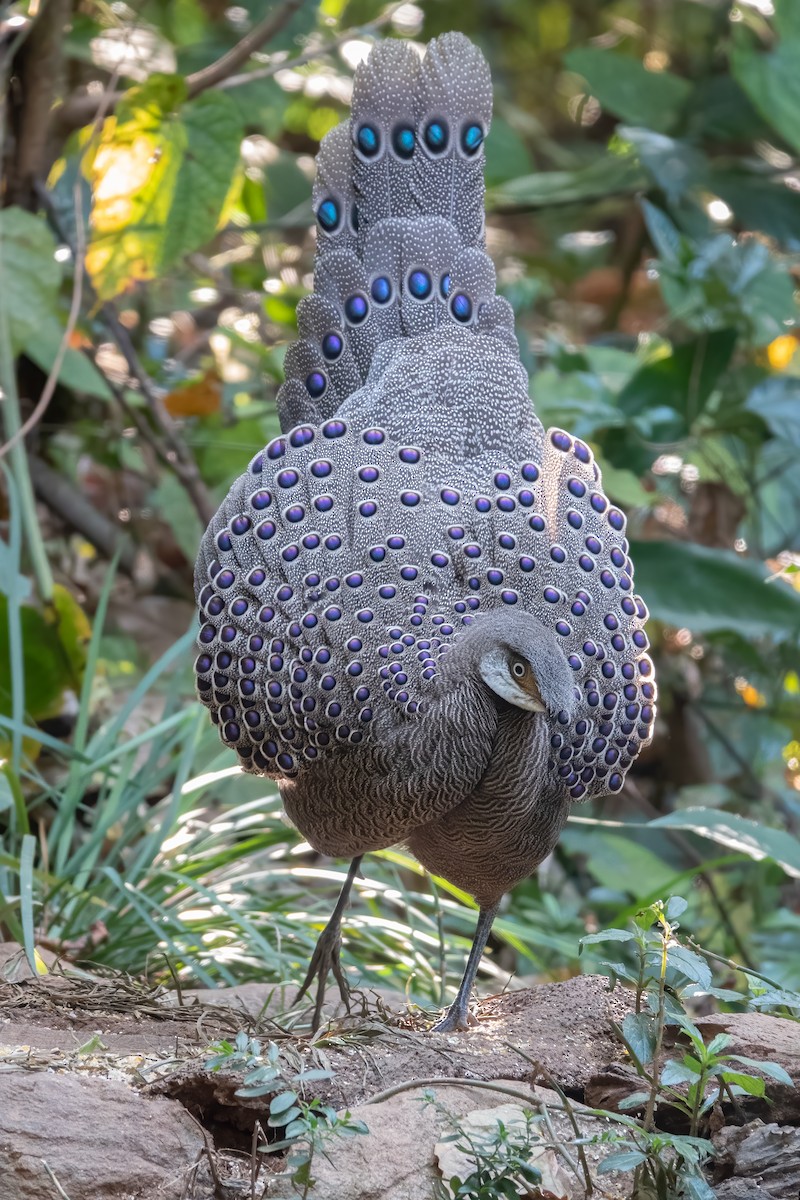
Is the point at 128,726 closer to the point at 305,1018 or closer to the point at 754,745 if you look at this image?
the point at 305,1018

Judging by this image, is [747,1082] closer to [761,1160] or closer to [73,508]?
[761,1160]

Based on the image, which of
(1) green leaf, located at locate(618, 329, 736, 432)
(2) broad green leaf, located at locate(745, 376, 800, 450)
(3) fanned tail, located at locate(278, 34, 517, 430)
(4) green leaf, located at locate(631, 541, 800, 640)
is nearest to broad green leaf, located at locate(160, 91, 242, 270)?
(3) fanned tail, located at locate(278, 34, 517, 430)

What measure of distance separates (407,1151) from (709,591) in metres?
2.81

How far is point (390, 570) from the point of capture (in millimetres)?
3100

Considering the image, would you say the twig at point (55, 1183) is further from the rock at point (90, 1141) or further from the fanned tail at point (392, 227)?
the fanned tail at point (392, 227)

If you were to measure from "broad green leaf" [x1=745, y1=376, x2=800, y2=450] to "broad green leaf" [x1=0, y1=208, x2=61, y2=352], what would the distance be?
2.30 metres

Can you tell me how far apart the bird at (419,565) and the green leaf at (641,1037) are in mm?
674

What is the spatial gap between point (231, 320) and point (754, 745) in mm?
2996

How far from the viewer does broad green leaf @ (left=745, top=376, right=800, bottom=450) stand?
477 centimetres

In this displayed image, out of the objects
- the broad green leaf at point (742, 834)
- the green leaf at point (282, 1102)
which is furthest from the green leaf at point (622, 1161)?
the broad green leaf at point (742, 834)

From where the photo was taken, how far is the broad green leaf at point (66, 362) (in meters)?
4.62

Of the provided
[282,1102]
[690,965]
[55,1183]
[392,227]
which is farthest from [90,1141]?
[392,227]

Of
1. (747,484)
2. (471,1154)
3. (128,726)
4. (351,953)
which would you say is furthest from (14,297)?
(471,1154)

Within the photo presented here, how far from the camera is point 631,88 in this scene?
6.41m
